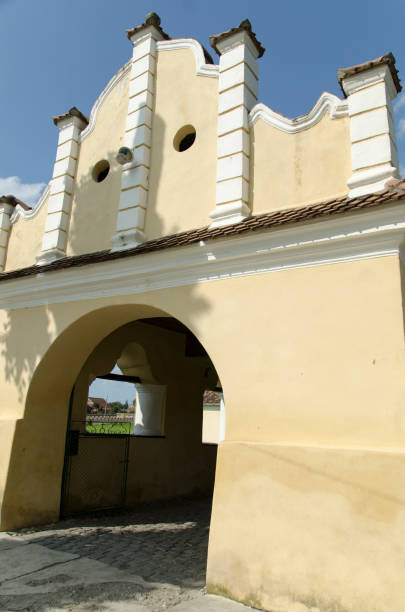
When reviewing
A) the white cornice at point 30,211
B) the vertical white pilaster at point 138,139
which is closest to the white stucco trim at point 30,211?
the white cornice at point 30,211

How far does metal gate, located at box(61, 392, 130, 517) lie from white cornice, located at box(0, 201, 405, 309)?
8.55 feet

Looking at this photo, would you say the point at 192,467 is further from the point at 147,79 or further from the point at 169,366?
the point at 147,79

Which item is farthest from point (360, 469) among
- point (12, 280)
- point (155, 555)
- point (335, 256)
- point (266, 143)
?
point (12, 280)

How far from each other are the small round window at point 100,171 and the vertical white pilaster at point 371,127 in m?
4.33

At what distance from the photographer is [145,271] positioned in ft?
21.9

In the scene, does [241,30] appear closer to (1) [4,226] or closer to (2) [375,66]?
(2) [375,66]

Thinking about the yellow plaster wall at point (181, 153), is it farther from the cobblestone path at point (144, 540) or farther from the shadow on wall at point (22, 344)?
the cobblestone path at point (144, 540)

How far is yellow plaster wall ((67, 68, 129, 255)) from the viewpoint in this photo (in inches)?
Result: 315

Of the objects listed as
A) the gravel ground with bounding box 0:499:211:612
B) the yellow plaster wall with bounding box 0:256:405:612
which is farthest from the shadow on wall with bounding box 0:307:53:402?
the yellow plaster wall with bounding box 0:256:405:612

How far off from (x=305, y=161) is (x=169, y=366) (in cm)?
650

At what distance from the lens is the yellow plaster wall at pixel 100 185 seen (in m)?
8.00

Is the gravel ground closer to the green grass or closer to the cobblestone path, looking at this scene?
the cobblestone path

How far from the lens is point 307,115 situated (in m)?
6.12

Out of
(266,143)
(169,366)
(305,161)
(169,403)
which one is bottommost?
(169,403)
